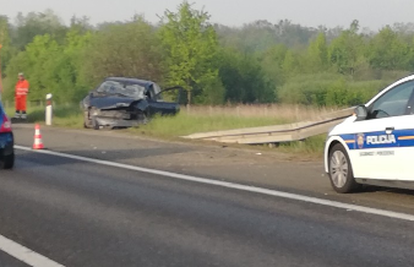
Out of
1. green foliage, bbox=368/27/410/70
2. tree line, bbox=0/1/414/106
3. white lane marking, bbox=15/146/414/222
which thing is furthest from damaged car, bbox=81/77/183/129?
green foliage, bbox=368/27/410/70

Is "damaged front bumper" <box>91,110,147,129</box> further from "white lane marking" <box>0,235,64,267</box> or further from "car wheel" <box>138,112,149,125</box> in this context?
"white lane marking" <box>0,235,64,267</box>

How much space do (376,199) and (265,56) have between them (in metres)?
101

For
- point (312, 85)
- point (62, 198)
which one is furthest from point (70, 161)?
point (312, 85)

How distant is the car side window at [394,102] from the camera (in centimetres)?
1006

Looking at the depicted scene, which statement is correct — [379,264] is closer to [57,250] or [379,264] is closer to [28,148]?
[57,250]

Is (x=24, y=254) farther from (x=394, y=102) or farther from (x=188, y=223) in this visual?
(x=394, y=102)

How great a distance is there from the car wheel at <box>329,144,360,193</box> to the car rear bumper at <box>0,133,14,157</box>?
18.5 feet

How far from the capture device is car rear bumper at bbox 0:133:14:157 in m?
13.9

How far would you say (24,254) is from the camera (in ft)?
24.2

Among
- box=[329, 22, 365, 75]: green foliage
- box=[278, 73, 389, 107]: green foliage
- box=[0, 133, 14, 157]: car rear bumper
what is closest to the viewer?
box=[0, 133, 14, 157]: car rear bumper

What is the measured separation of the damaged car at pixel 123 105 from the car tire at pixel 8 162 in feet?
29.5

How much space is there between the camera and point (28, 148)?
18.5 meters

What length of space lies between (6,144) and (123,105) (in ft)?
31.0

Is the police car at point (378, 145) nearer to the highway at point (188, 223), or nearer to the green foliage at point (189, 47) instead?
the highway at point (188, 223)
